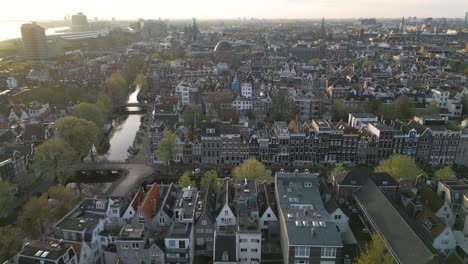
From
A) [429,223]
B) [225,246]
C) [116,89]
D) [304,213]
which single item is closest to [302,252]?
[304,213]

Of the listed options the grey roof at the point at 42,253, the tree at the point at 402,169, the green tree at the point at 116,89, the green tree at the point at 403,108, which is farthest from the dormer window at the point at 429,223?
the green tree at the point at 116,89

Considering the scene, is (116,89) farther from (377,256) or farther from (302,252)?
(377,256)

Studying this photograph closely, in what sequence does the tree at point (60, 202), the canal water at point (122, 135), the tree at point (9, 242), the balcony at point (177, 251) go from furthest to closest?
the canal water at point (122, 135), the tree at point (60, 202), the balcony at point (177, 251), the tree at point (9, 242)

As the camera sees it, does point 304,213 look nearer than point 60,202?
Yes

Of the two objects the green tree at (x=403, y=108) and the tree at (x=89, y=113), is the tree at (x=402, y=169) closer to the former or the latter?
the green tree at (x=403, y=108)

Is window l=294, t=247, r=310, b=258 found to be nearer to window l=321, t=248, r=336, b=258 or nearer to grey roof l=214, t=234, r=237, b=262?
window l=321, t=248, r=336, b=258

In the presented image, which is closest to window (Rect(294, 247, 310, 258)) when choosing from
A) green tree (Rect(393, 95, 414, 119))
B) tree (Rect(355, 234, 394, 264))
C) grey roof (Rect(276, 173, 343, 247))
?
grey roof (Rect(276, 173, 343, 247))
